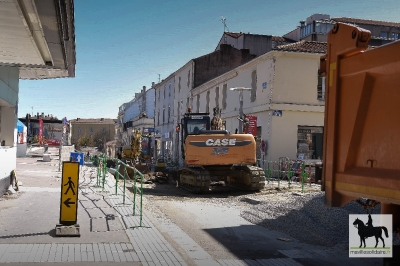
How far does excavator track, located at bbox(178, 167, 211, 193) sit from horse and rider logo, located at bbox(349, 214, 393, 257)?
11686 millimetres

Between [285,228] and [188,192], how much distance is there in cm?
828

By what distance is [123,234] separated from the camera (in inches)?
337

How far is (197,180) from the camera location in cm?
1762

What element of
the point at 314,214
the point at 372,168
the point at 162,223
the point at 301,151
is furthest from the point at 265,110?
the point at 372,168

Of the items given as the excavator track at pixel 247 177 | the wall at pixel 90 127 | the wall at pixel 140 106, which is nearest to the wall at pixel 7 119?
the excavator track at pixel 247 177

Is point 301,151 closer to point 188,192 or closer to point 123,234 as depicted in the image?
point 188,192

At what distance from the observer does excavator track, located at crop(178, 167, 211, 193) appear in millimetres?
17672

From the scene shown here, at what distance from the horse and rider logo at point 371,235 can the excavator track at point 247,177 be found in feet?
38.7

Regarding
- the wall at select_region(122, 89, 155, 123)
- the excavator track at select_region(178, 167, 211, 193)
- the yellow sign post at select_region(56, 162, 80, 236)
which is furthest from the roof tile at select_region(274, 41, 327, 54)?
the wall at select_region(122, 89, 155, 123)

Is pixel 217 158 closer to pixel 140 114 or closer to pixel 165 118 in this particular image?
pixel 165 118

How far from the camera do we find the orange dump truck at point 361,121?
4281 millimetres

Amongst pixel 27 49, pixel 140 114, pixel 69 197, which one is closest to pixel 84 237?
pixel 69 197

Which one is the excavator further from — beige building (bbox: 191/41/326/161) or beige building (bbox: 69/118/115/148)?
beige building (bbox: 69/118/115/148)

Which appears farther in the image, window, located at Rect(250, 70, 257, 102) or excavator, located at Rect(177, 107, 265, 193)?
window, located at Rect(250, 70, 257, 102)
